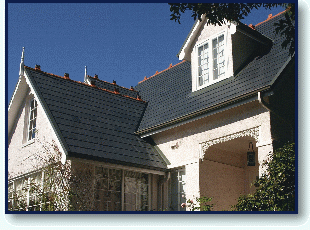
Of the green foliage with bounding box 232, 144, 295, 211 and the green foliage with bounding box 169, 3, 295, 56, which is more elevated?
the green foliage with bounding box 169, 3, 295, 56

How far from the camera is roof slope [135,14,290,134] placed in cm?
1123

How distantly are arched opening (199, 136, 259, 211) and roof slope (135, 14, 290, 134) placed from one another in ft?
4.06

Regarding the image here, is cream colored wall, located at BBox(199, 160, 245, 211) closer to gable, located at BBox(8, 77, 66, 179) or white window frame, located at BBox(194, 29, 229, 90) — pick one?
white window frame, located at BBox(194, 29, 229, 90)

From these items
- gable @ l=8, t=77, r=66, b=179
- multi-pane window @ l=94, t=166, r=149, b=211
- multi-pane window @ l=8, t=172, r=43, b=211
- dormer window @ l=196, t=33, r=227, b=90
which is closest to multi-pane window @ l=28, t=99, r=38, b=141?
gable @ l=8, t=77, r=66, b=179

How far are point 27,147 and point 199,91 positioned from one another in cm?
505

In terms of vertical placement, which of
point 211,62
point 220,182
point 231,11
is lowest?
Answer: point 220,182

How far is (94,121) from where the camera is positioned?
41.1 ft

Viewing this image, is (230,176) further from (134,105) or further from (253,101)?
(134,105)

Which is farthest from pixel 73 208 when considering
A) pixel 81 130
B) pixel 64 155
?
pixel 81 130

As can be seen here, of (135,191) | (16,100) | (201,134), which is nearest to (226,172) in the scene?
(201,134)

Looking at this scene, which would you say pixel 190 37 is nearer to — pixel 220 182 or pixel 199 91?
pixel 199 91

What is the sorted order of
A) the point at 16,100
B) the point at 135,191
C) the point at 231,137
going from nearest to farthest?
1. the point at 231,137
2. the point at 135,191
3. the point at 16,100

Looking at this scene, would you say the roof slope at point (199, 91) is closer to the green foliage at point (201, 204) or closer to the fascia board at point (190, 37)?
the fascia board at point (190, 37)

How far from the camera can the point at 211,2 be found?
9.37 m
